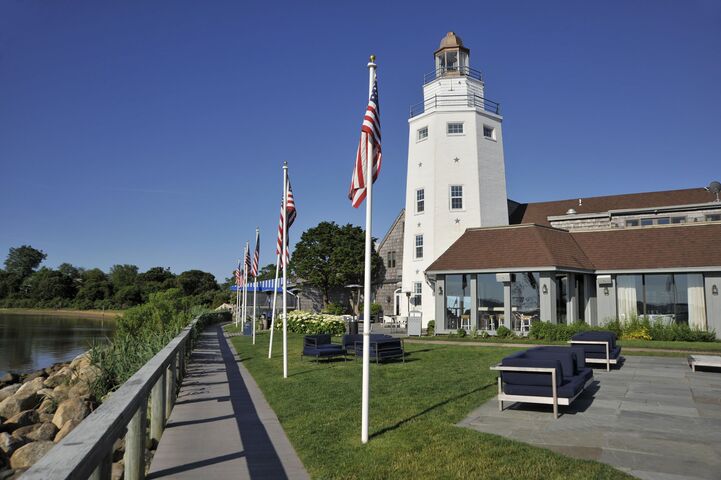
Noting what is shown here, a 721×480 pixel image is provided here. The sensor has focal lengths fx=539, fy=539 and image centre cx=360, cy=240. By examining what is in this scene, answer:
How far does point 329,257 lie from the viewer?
4912cm

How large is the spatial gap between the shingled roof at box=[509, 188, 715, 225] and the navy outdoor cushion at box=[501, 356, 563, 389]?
23.9 metres

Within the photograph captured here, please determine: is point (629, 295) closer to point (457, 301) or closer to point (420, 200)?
point (457, 301)

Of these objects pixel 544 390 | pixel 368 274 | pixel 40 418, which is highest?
pixel 368 274

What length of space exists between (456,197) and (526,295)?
312 inches

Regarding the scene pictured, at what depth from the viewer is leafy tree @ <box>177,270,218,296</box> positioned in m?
89.9

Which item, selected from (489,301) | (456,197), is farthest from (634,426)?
(456,197)

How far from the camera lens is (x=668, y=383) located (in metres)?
11.3

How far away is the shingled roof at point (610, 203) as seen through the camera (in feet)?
97.1

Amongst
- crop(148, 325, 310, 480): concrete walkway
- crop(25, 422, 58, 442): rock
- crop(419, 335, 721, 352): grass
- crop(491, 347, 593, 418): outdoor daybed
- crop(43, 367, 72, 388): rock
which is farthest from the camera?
crop(419, 335, 721, 352): grass

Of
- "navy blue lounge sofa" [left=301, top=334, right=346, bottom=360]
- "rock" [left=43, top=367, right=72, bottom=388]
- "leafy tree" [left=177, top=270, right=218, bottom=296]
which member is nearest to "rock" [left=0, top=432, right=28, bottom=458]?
"rock" [left=43, top=367, right=72, bottom=388]

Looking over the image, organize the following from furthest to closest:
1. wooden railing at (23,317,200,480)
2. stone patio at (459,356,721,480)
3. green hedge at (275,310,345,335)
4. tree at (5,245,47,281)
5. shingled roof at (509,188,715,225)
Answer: tree at (5,245,47,281) < shingled roof at (509,188,715,225) < green hedge at (275,310,345,335) < stone patio at (459,356,721,480) < wooden railing at (23,317,200,480)

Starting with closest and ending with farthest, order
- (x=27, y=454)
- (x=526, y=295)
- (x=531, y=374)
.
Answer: (x=531, y=374), (x=27, y=454), (x=526, y=295)

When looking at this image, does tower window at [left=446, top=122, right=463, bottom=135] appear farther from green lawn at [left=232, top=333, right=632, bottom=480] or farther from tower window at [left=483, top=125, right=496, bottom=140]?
green lawn at [left=232, top=333, right=632, bottom=480]

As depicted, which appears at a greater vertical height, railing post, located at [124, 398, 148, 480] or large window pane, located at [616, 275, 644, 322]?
large window pane, located at [616, 275, 644, 322]
